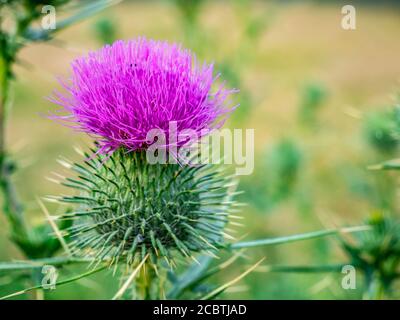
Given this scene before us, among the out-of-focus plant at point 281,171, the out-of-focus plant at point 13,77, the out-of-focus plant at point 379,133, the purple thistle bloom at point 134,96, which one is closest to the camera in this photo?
the purple thistle bloom at point 134,96

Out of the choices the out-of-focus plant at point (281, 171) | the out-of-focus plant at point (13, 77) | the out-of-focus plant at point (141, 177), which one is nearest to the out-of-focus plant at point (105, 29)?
the out-of-focus plant at point (281, 171)

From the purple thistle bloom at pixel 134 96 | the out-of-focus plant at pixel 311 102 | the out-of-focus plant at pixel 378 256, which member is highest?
the out-of-focus plant at pixel 311 102

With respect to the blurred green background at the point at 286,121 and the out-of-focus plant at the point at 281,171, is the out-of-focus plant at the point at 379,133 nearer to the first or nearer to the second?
the blurred green background at the point at 286,121

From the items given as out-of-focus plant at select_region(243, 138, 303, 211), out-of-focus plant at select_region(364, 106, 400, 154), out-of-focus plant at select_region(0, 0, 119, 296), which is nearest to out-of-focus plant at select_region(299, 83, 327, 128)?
out-of-focus plant at select_region(243, 138, 303, 211)

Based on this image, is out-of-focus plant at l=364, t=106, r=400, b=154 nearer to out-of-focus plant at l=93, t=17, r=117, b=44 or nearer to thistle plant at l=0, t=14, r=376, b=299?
thistle plant at l=0, t=14, r=376, b=299

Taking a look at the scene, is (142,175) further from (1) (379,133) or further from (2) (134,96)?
(1) (379,133)

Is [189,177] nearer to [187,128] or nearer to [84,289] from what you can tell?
[187,128]

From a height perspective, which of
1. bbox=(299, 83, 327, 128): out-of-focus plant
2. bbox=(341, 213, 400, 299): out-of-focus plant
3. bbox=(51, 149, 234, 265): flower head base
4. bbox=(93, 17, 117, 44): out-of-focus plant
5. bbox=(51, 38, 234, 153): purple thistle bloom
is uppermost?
bbox=(93, 17, 117, 44): out-of-focus plant

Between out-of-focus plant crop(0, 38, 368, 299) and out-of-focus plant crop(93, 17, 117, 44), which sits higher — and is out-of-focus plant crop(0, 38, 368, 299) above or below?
below
